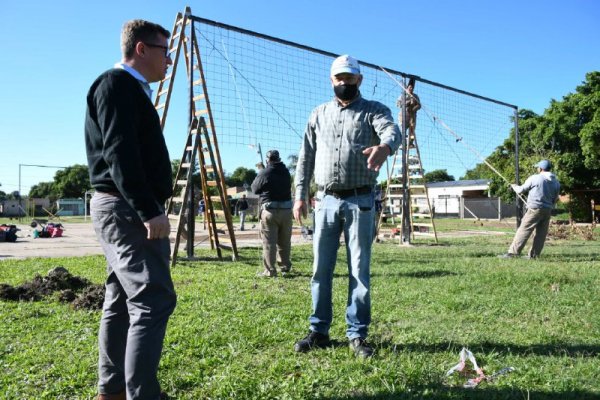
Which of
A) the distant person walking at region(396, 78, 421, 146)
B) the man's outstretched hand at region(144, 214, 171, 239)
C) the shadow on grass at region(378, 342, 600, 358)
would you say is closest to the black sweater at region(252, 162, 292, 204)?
the shadow on grass at region(378, 342, 600, 358)

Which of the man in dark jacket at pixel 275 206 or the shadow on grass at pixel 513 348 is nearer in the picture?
the shadow on grass at pixel 513 348

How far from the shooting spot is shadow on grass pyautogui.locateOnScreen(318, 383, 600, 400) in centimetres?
257

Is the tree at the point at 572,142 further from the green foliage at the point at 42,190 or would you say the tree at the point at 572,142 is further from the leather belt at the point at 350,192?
the green foliage at the point at 42,190

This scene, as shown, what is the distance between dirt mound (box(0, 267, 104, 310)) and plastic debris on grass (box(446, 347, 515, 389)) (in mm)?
3419

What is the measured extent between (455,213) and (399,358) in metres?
48.9

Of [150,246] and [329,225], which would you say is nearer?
[150,246]

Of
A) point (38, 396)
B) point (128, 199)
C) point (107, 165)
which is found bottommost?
point (38, 396)

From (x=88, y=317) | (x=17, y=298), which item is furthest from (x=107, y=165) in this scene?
(x=17, y=298)

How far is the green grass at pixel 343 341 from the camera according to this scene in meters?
2.72

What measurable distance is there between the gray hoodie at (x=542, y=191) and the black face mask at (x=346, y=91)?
6854 millimetres

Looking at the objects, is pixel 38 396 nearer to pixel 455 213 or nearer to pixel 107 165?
pixel 107 165

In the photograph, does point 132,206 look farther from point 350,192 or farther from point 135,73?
point 350,192

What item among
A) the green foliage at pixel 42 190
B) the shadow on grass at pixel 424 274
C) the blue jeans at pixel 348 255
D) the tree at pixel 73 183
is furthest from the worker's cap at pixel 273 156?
the green foliage at pixel 42 190

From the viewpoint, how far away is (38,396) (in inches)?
104
